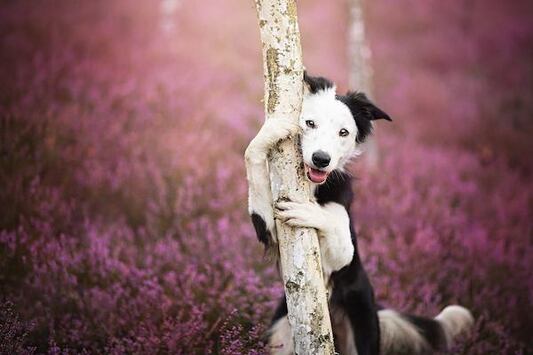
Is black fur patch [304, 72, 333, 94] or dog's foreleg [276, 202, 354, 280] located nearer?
dog's foreleg [276, 202, 354, 280]

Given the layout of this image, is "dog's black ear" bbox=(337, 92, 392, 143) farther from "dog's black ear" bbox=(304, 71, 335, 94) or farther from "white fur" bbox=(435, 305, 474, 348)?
"white fur" bbox=(435, 305, 474, 348)

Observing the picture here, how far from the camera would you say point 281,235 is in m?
2.72

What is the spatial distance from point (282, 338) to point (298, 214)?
115 centimetres

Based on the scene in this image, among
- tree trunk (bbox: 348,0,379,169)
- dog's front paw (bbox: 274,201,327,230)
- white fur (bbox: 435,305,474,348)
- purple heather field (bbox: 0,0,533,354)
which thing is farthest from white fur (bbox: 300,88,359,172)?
tree trunk (bbox: 348,0,379,169)

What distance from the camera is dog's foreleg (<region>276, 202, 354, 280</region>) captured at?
2.65 m

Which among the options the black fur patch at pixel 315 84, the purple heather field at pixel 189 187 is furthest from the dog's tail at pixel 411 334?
the black fur patch at pixel 315 84

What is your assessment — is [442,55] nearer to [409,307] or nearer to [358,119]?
[409,307]

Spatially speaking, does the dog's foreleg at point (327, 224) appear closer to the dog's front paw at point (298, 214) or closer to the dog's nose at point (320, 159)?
the dog's front paw at point (298, 214)

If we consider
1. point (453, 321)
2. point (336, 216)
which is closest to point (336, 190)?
point (336, 216)

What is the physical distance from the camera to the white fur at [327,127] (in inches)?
111

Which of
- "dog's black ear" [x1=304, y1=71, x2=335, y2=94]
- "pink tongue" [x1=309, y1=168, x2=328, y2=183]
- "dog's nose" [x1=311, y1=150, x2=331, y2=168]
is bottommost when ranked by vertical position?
"pink tongue" [x1=309, y1=168, x2=328, y2=183]

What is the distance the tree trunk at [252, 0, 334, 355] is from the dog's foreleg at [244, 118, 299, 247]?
6cm

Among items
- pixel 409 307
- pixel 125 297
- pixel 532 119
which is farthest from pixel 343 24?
pixel 125 297

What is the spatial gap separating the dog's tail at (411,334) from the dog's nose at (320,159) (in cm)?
148
